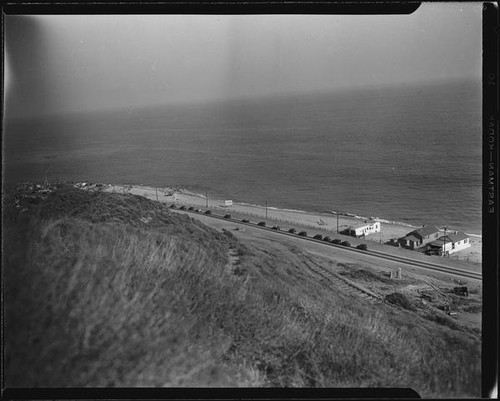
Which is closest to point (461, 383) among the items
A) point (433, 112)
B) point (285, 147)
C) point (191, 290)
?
point (191, 290)

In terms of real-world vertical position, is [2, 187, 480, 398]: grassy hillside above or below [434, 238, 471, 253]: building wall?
below

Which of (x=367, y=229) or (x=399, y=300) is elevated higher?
(x=367, y=229)

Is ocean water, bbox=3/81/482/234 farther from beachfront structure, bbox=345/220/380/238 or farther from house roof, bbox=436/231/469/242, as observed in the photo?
beachfront structure, bbox=345/220/380/238

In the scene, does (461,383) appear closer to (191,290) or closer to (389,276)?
(389,276)

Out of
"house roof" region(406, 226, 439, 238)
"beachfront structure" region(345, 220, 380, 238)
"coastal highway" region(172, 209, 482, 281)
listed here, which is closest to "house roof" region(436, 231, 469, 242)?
"house roof" region(406, 226, 439, 238)

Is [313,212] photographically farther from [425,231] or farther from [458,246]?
[458,246]

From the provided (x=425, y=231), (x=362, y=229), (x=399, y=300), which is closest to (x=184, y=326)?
(x=399, y=300)
